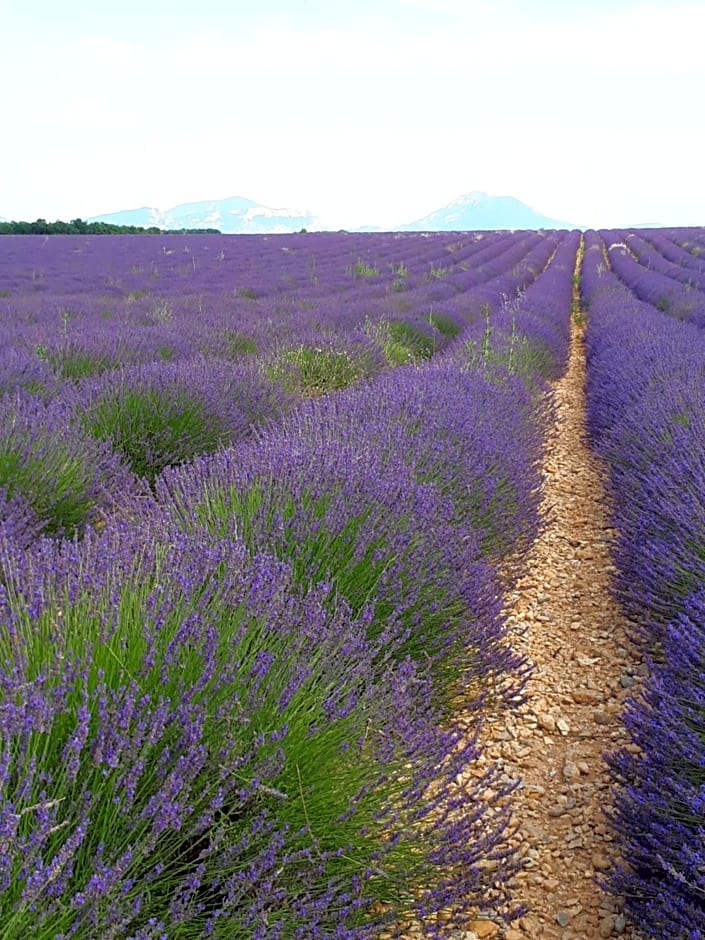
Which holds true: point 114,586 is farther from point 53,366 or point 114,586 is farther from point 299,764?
point 53,366

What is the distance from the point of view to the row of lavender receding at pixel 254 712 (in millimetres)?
1127

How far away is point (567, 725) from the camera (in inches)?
95.9

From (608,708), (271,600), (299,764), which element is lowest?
(608,708)

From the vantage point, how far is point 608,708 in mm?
2523

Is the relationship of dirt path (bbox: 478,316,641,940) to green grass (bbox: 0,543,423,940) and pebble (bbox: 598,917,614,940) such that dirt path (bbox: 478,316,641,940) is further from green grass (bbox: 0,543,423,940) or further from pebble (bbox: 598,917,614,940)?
green grass (bbox: 0,543,423,940)

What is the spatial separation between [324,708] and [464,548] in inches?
44.1

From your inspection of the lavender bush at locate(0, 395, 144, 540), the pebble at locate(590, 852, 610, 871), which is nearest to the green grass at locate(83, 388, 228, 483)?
the lavender bush at locate(0, 395, 144, 540)

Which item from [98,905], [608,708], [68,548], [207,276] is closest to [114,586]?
[68,548]

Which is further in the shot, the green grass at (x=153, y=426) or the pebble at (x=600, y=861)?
the green grass at (x=153, y=426)

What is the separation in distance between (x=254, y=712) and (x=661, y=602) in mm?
1759

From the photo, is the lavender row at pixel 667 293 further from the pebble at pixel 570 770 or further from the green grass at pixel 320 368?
the pebble at pixel 570 770

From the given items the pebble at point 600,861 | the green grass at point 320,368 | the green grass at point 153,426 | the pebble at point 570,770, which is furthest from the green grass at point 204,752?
the green grass at point 320,368

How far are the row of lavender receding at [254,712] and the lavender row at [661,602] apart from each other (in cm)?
32

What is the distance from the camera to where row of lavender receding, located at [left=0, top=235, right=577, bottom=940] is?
113cm
